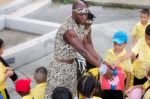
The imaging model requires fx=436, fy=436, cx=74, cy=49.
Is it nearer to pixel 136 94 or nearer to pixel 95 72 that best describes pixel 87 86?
pixel 136 94

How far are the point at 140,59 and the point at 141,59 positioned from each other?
0.06ft

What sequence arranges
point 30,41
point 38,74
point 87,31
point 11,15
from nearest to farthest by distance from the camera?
point 38,74 < point 87,31 < point 30,41 < point 11,15

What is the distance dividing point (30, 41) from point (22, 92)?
3.62 m

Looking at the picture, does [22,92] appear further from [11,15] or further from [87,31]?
[11,15]

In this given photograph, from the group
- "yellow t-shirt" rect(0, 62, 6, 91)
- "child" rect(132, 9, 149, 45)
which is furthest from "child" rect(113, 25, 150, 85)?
"yellow t-shirt" rect(0, 62, 6, 91)

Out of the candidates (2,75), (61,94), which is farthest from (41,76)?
(61,94)

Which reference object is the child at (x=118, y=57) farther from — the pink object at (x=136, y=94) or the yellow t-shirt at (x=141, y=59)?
the pink object at (x=136, y=94)

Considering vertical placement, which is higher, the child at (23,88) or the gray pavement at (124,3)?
the child at (23,88)

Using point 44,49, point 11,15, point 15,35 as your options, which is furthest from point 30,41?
point 11,15

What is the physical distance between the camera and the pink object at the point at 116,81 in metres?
4.99

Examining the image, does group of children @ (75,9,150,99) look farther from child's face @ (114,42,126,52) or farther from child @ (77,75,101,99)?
child @ (77,75,101,99)

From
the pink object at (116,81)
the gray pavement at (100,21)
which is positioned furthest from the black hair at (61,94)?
the gray pavement at (100,21)

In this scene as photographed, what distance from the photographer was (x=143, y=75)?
5.39m

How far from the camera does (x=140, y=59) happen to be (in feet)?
17.5
